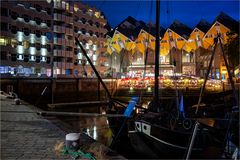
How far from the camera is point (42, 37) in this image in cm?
5403

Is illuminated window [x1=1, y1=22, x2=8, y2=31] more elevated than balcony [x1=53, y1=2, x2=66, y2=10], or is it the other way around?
balcony [x1=53, y1=2, x2=66, y2=10]

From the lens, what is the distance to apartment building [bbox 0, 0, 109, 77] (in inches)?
1887

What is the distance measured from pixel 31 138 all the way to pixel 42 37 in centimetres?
4874

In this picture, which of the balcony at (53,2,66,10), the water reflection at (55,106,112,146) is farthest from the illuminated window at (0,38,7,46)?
the water reflection at (55,106,112,146)

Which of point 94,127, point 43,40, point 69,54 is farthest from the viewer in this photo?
point 69,54

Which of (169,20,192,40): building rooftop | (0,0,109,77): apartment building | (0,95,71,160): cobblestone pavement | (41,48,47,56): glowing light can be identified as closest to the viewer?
(0,95,71,160): cobblestone pavement

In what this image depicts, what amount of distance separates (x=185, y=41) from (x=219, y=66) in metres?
11.1

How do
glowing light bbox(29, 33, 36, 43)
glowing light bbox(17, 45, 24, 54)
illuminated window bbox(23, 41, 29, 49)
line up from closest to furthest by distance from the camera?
glowing light bbox(17, 45, 24, 54) < illuminated window bbox(23, 41, 29, 49) < glowing light bbox(29, 33, 36, 43)

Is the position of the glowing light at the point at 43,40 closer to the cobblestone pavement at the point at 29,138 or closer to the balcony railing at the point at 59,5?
the balcony railing at the point at 59,5

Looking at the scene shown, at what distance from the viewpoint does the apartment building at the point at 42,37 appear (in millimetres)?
47938

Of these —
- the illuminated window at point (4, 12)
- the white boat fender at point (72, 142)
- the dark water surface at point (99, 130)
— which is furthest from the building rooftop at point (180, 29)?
the white boat fender at point (72, 142)

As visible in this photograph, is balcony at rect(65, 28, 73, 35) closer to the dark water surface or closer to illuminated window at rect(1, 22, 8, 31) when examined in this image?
illuminated window at rect(1, 22, 8, 31)

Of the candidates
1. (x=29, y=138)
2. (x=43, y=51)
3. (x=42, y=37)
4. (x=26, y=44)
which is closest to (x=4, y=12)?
(x=26, y=44)

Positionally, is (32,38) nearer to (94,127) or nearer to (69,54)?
(69,54)
